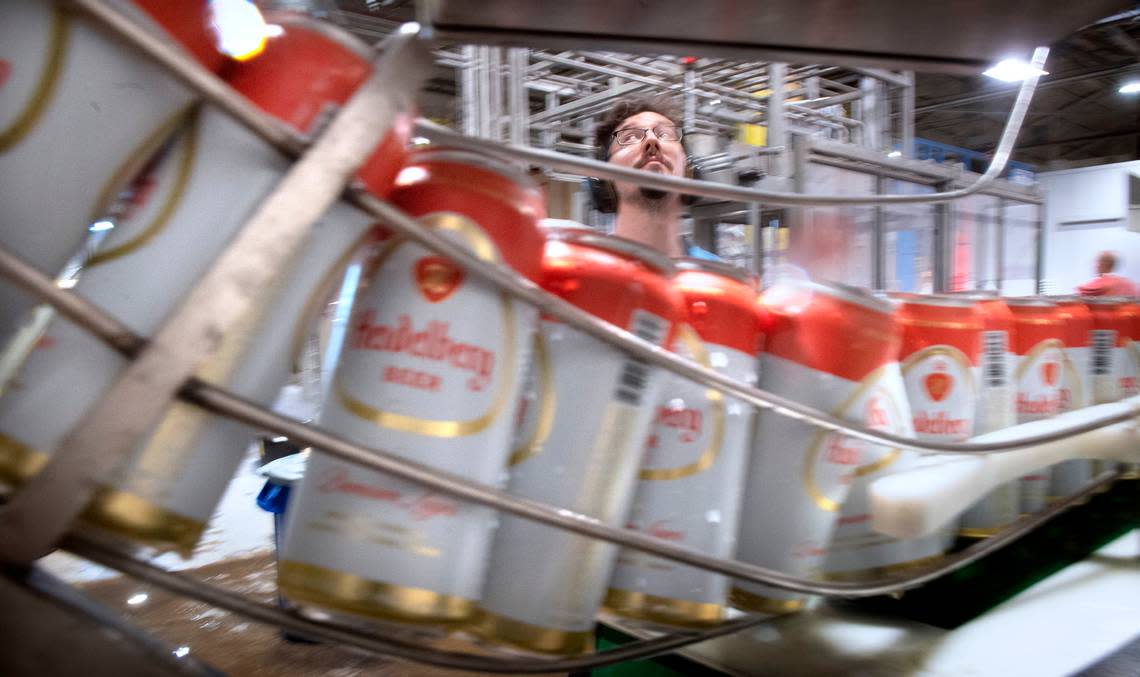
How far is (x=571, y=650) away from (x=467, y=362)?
0.29m

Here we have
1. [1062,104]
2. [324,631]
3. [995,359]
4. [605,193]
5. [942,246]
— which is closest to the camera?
[324,631]

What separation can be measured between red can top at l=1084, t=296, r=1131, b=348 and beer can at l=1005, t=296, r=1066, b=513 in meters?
0.17

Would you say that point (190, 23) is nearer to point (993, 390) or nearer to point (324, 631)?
point (324, 631)

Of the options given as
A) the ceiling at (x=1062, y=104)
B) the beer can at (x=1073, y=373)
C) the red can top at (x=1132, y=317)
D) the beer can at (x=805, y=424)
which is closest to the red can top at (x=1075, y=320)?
the beer can at (x=1073, y=373)

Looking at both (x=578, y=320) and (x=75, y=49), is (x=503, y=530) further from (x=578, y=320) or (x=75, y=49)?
(x=75, y=49)

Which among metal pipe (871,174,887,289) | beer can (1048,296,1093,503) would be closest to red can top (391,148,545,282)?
beer can (1048,296,1093,503)

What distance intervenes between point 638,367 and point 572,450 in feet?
0.29

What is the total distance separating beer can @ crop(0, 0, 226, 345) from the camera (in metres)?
0.42

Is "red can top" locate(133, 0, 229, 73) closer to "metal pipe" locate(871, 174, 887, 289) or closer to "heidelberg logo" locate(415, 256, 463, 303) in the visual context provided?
"heidelberg logo" locate(415, 256, 463, 303)

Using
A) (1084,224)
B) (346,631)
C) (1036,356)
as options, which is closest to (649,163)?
(1036,356)

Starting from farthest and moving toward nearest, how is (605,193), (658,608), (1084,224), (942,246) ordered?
(1084,224)
(942,246)
(605,193)
(658,608)

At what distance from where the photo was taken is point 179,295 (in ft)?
1.52

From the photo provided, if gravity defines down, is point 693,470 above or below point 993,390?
below

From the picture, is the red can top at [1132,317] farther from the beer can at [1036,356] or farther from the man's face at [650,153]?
the man's face at [650,153]
